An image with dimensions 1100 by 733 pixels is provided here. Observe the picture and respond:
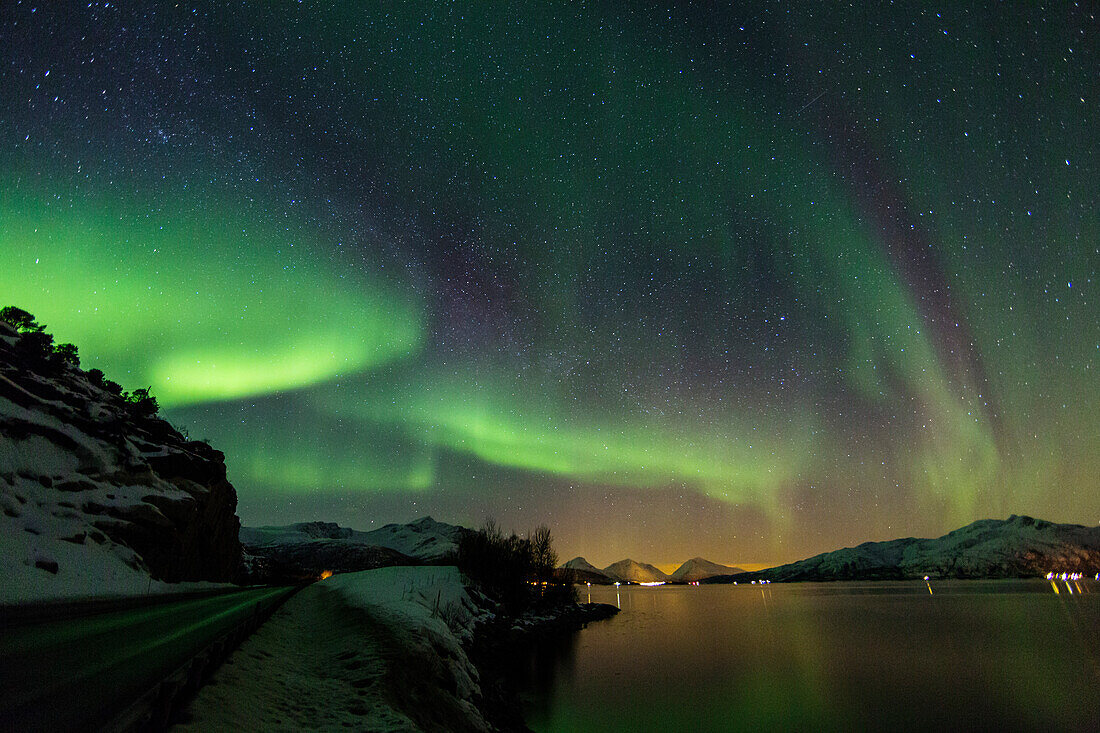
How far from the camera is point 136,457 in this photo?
1494 inches

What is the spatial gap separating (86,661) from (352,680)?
479cm

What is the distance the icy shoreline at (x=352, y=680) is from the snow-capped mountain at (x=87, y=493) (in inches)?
383

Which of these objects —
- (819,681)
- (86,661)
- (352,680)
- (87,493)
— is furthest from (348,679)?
(87,493)

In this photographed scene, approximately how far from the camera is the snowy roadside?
910 cm

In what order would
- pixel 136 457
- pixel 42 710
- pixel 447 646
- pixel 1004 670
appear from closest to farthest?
1. pixel 42 710
2. pixel 447 646
3. pixel 1004 670
4. pixel 136 457

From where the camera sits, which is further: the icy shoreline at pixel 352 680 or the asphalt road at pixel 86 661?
the icy shoreline at pixel 352 680

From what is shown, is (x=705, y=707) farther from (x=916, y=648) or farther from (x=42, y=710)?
(x=916, y=648)

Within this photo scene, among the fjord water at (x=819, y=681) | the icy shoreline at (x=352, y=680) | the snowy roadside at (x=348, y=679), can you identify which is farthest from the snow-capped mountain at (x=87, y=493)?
the fjord water at (x=819, y=681)

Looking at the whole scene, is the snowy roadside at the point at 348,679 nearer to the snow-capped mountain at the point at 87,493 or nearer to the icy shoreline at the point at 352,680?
the icy shoreline at the point at 352,680

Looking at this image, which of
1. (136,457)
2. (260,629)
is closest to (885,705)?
(260,629)

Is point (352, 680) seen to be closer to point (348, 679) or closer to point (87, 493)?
point (348, 679)

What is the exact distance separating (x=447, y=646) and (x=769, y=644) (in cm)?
3811

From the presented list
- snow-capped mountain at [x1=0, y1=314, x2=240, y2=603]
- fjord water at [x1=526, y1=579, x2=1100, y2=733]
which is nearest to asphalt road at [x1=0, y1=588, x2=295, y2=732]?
snow-capped mountain at [x1=0, y1=314, x2=240, y2=603]

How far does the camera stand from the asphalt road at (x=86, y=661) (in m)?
7.21
